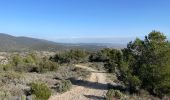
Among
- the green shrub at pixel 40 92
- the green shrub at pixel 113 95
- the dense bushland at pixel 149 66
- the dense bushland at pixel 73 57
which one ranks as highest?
the dense bushland at pixel 149 66

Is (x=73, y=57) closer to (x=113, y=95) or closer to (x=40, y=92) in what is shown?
(x=113, y=95)

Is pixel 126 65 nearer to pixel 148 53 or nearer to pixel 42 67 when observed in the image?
pixel 148 53

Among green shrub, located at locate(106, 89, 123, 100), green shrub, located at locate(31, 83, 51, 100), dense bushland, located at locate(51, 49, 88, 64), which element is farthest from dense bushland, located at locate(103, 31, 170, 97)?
dense bushland, located at locate(51, 49, 88, 64)

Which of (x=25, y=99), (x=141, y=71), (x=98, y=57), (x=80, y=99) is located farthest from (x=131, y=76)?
(x=98, y=57)

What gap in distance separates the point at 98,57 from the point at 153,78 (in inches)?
1653

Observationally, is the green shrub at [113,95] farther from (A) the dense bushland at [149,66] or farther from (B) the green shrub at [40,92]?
(B) the green shrub at [40,92]

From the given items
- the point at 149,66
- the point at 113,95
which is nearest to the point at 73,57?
the point at 149,66

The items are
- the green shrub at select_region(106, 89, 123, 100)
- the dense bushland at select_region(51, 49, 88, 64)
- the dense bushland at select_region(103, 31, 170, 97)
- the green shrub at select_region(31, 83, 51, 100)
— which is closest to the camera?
the green shrub at select_region(31, 83, 51, 100)

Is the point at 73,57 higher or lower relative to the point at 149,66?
lower

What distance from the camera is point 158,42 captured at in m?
24.6

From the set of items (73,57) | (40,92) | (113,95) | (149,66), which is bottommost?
(73,57)

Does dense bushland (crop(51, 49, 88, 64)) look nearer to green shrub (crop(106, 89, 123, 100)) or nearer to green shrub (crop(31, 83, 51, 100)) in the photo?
green shrub (crop(106, 89, 123, 100))

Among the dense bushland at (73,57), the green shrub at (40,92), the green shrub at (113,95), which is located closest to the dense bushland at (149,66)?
the green shrub at (113,95)

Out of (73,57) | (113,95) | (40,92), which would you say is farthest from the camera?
(73,57)
